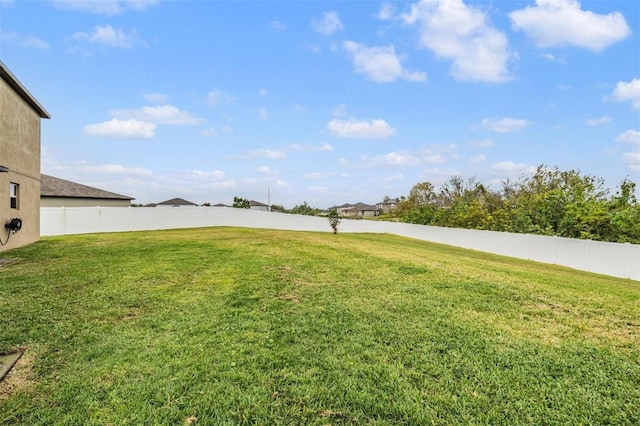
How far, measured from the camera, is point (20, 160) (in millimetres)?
10695

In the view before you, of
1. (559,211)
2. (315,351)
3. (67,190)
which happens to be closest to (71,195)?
(67,190)

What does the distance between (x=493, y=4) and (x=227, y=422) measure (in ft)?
45.7

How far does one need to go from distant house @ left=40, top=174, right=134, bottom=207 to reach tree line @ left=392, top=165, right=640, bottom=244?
2793 cm

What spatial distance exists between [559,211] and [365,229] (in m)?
16.8

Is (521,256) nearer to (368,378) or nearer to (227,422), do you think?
(368,378)

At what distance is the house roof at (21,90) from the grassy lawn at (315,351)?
6703mm

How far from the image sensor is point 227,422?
236cm

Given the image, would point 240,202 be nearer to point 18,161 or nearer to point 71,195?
point 71,195

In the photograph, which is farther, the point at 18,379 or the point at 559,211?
the point at 559,211

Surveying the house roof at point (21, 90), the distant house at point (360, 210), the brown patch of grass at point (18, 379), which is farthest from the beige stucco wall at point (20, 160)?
the distant house at point (360, 210)

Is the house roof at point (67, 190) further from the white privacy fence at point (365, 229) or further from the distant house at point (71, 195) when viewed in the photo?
the white privacy fence at point (365, 229)

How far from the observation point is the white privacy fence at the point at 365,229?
12656mm

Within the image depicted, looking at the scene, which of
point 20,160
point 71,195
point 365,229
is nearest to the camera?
point 20,160

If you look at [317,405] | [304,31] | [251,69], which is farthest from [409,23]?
[317,405]
